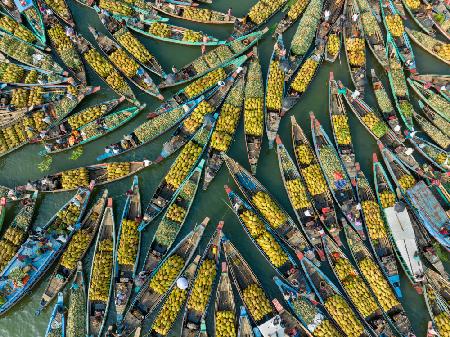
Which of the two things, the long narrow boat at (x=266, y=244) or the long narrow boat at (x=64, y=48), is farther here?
the long narrow boat at (x=64, y=48)


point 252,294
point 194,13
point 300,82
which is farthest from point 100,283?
point 194,13

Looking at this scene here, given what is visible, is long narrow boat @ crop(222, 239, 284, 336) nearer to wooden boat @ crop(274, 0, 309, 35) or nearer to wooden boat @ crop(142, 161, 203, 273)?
wooden boat @ crop(142, 161, 203, 273)

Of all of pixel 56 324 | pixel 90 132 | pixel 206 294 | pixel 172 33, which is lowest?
pixel 206 294

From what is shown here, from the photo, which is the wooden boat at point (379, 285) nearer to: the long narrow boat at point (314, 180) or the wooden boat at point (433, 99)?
the long narrow boat at point (314, 180)

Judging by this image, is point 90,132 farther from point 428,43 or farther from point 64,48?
point 428,43

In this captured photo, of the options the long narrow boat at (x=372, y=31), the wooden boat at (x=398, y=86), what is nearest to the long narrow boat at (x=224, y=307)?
the wooden boat at (x=398, y=86)

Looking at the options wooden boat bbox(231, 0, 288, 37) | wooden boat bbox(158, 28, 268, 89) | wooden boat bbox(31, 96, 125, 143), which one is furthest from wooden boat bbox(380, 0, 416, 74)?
wooden boat bbox(31, 96, 125, 143)
